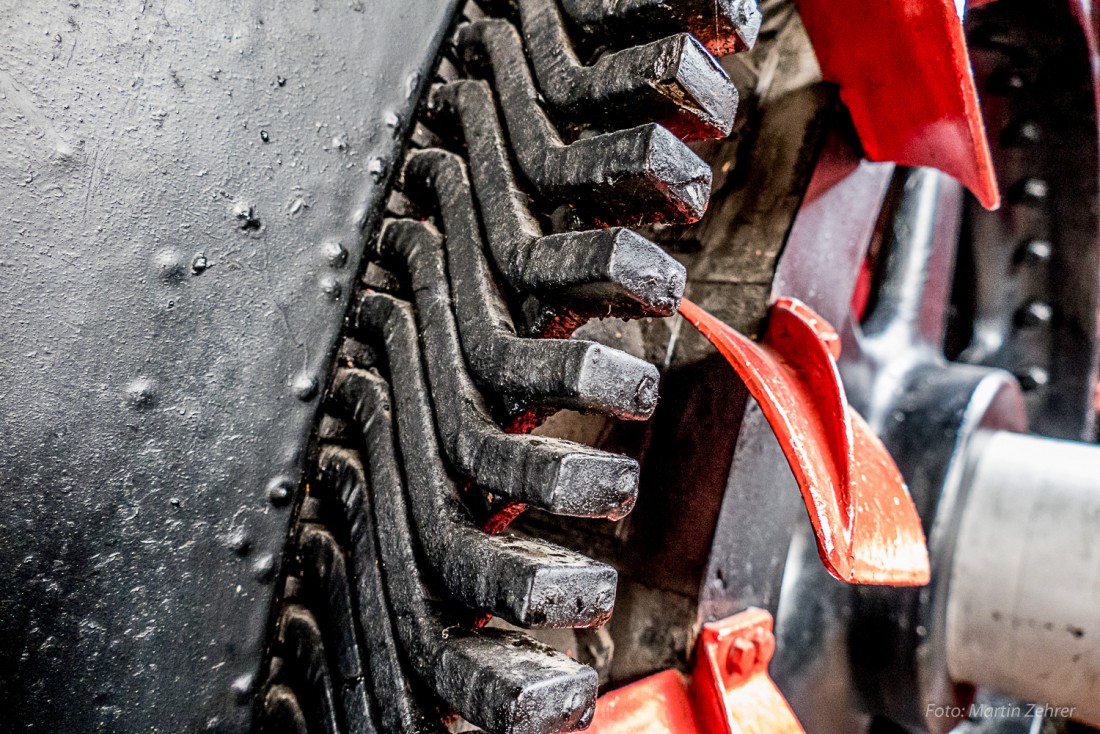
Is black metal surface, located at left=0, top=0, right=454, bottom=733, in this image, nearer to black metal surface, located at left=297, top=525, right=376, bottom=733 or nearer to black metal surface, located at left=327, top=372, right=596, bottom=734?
black metal surface, located at left=297, top=525, right=376, bottom=733

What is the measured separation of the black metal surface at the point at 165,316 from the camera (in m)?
0.74

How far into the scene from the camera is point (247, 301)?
0.87 metres

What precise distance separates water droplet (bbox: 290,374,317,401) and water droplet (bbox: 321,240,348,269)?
0.16m

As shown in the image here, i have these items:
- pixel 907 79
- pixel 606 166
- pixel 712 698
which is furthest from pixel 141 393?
pixel 907 79

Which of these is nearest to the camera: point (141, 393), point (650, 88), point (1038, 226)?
point (650, 88)

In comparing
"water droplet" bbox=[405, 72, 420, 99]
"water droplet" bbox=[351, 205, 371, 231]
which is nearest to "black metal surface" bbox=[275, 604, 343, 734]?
"water droplet" bbox=[351, 205, 371, 231]

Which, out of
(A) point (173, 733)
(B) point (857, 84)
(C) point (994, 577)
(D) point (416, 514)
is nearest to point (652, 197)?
(D) point (416, 514)

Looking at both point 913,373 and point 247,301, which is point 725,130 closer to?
point 247,301

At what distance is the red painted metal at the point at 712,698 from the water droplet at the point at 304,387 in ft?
1.87

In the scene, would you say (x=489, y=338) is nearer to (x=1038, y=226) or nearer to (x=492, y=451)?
(x=492, y=451)

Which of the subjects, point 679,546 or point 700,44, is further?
point 679,546

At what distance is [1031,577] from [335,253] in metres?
1.39

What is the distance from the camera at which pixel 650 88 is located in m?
0.66

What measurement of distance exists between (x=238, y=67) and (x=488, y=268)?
0.42 meters
